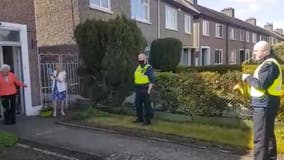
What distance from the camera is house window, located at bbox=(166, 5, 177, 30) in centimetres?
2375

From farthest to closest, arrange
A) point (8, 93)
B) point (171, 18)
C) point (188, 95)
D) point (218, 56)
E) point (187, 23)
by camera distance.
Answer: point (218, 56)
point (187, 23)
point (171, 18)
point (188, 95)
point (8, 93)

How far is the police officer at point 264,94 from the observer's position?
5414 millimetres

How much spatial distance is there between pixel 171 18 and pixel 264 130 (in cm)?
1983

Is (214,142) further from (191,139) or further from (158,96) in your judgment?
(158,96)

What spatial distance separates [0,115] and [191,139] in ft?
17.5

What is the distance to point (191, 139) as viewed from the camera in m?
7.73

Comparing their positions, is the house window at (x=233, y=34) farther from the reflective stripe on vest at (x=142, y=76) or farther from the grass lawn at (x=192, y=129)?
the reflective stripe on vest at (x=142, y=76)

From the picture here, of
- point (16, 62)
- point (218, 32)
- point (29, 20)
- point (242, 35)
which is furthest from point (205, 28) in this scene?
point (16, 62)

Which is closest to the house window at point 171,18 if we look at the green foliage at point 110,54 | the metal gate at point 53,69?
the metal gate at point 53,69

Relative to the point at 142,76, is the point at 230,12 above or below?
above

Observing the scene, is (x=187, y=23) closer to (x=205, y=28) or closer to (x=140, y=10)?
(x=205, y=28)

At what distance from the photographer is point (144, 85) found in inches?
346

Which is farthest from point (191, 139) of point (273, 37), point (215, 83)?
point (273, 37)

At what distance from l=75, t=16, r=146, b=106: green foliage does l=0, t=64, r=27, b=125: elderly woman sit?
2.35m
